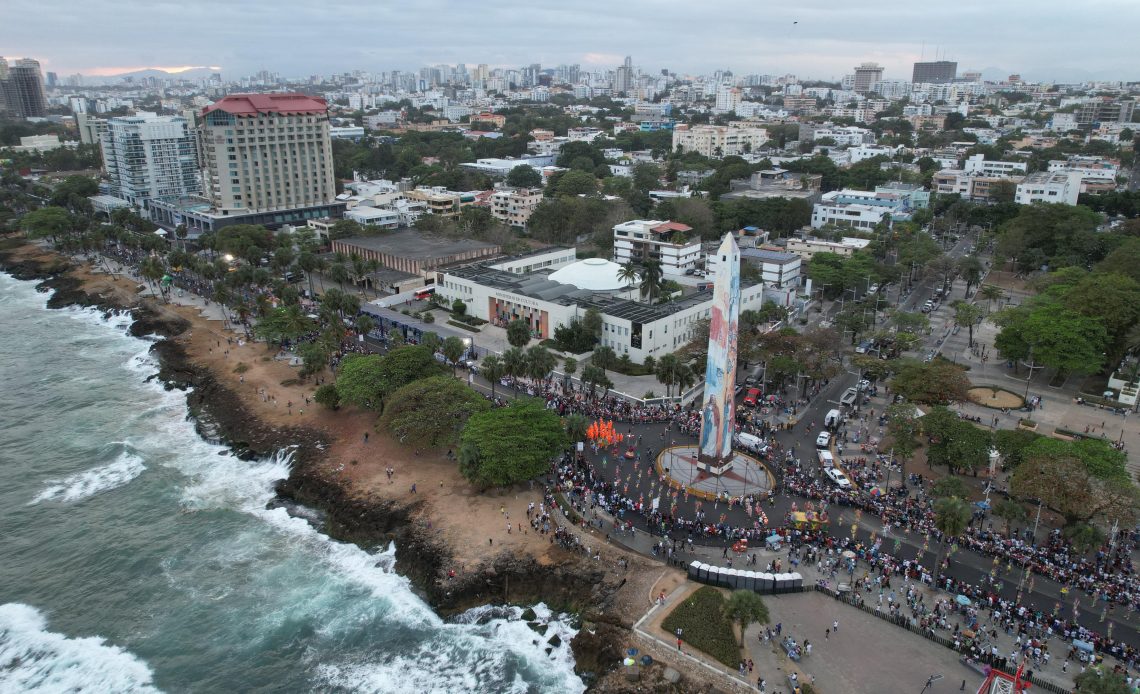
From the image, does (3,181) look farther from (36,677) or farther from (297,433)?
(36,677)

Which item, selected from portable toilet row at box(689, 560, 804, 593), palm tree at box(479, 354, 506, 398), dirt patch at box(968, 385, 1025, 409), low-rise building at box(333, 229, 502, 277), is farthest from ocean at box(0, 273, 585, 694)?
dirt patch at box(968, 385, 1025, 409)

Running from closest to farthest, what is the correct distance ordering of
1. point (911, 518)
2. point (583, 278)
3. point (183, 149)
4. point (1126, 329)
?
point (911, 518) → point (1126, 329) → point (583, 278) → point (183, 149)

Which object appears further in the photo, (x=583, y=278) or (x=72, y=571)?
(x=583, y=278)

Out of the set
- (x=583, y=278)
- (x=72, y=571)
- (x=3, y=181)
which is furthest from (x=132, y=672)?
(x=3, y=181)

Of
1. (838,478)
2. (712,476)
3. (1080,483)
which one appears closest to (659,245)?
(712,476)

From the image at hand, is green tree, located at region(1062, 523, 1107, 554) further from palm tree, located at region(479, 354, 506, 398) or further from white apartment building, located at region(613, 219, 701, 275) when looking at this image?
white apartment building, located at region(613, 219, 701, 275)

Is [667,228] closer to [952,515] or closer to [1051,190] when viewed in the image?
[952,515]

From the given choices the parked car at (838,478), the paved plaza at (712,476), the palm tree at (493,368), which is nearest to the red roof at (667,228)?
the palm tree at (493,368)

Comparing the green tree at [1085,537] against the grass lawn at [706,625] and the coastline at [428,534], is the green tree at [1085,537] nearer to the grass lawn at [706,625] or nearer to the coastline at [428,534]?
the grass lawn at [706,625]
